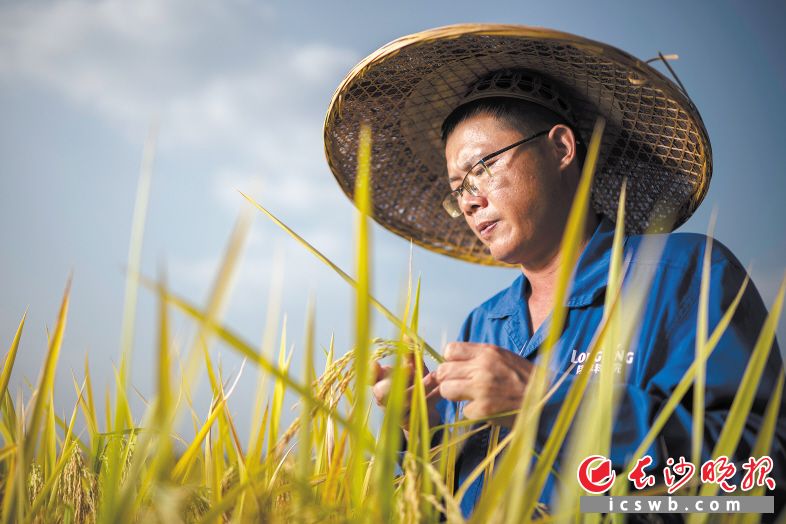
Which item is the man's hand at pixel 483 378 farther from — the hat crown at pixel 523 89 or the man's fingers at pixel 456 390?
the hat crown at pixel 523 89

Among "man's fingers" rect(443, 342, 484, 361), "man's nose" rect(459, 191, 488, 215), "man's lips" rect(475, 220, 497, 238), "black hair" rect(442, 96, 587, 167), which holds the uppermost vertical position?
"black hair" rect(442, 96, 587, 167)

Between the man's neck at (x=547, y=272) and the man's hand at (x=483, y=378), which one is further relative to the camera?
the man's neck at (x=547, y=272)

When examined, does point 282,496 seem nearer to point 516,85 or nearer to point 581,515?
point 581,515

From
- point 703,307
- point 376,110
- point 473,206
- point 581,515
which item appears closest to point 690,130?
point 473,206

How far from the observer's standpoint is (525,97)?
120 cm

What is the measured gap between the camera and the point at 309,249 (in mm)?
504

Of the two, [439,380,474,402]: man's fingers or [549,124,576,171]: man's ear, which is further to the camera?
[549,124,576,171]: man's ear

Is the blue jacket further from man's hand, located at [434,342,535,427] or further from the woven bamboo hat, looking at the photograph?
the woven bamboo hat

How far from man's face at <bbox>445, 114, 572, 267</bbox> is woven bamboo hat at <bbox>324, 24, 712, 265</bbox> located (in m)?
0.12

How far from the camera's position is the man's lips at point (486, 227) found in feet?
3.85

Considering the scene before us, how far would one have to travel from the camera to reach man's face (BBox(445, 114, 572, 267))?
1133mm

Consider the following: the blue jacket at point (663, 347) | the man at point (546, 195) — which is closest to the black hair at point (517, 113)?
the man at point (546, 195)

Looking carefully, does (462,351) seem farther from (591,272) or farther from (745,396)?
(591,272)

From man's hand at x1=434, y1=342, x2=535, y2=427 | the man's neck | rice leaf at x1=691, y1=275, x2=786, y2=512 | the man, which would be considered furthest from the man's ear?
rice leaf at x1=691, y1=275, x2=786, y2=512
